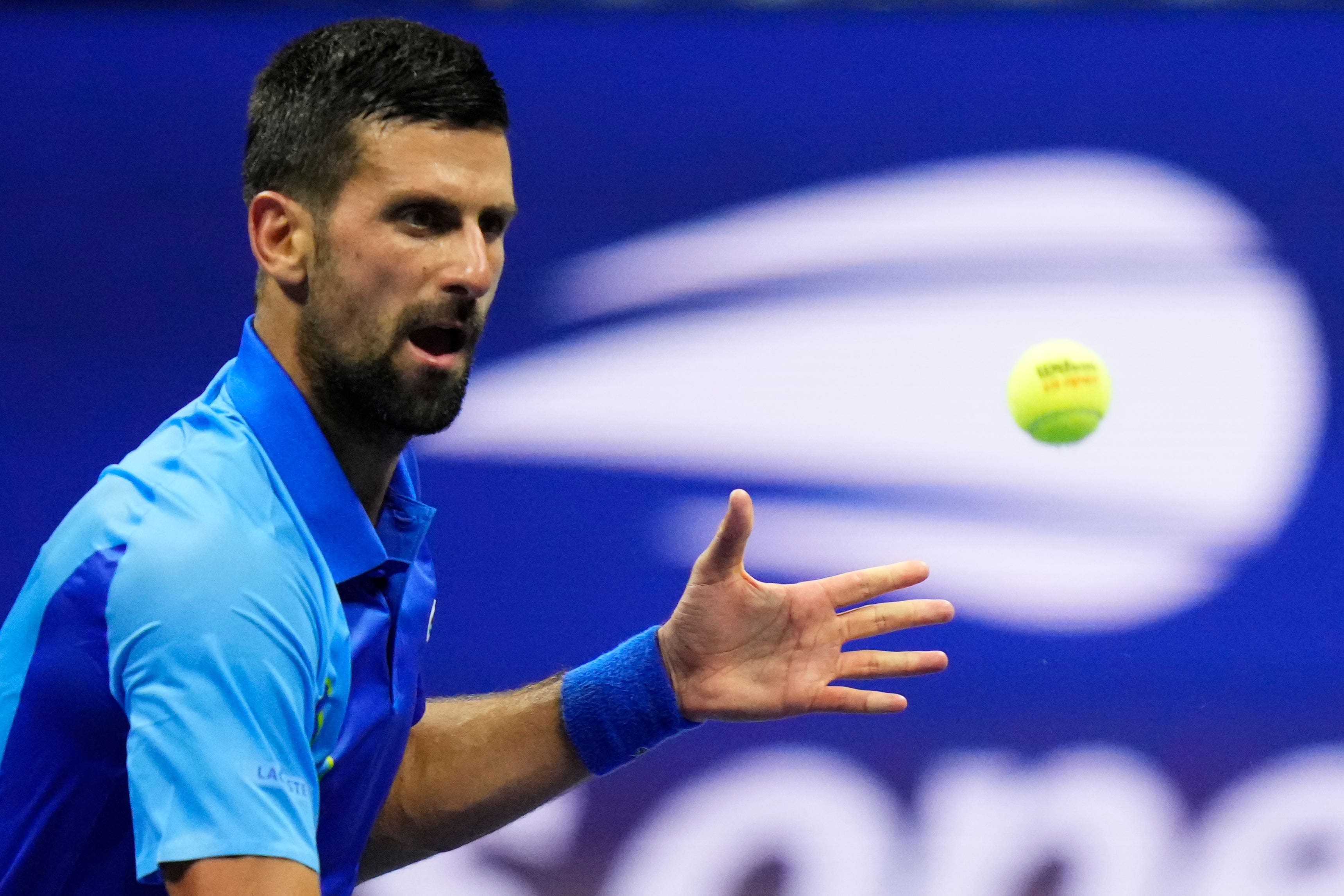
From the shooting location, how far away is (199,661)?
5.10 feet

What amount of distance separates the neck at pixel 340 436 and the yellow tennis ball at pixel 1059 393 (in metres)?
1.43

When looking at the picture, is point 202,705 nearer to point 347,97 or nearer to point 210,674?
point 210,674

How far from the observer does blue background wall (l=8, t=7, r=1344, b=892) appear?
3.72 m

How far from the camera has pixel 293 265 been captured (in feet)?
Result: 6.41

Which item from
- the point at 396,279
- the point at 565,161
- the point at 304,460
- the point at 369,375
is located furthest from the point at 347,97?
the point at 565,161

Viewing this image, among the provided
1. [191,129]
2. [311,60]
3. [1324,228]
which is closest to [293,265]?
[311,60]

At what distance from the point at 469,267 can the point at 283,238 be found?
23cm

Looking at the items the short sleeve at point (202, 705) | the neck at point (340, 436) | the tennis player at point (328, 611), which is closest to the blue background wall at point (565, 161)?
the tennis player at point (328, 611)

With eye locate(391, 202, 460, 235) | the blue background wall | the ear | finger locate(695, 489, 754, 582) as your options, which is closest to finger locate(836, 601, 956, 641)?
finger locate(695, 489, 754, 582)

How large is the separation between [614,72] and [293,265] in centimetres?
203

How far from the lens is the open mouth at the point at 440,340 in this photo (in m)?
1.97

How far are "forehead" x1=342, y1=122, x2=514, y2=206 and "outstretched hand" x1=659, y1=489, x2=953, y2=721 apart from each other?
1.93ft

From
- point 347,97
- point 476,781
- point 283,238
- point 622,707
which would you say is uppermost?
point 347,97

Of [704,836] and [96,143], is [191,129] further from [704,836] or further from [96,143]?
[704,836]
